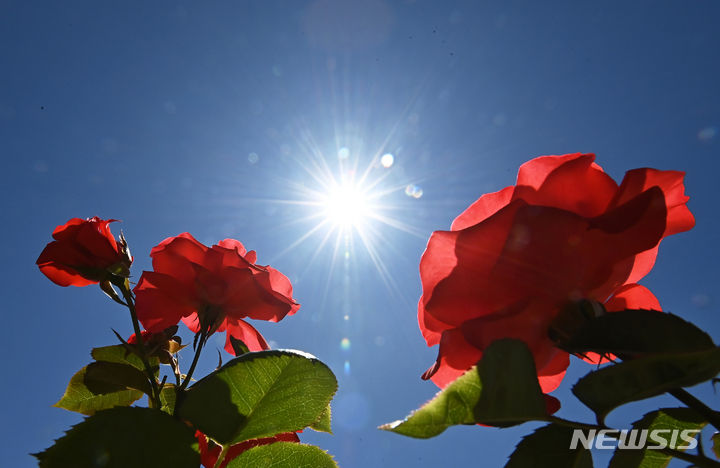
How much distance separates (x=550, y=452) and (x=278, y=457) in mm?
416

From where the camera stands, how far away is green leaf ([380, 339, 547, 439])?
38cm

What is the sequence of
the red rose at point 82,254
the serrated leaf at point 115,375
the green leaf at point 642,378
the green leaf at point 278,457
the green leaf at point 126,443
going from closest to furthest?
the green leaf at point 642,378, the green leaf at point 126,443, the green leaf at point 278,457, the serrated leaf at point 115,375, the red rose at point 82,254

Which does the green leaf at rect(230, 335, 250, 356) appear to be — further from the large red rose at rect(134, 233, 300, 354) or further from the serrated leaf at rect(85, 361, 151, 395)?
the serrated leaf at rect(85, 361, 151, 395)

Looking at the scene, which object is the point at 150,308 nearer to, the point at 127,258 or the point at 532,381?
the point at 127,258

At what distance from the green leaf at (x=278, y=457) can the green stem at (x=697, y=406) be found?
51cm

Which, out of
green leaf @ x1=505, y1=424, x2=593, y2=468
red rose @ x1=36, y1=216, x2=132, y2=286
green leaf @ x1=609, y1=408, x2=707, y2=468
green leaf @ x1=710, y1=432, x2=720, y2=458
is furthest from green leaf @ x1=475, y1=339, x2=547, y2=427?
red rose @ x1=36, y1=216, x2=132, y2=286

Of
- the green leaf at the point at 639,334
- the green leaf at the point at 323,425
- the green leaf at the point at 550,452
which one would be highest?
the green leaf at the point at 323,425

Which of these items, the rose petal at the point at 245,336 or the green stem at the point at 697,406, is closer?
the green stem at the point at 697,406

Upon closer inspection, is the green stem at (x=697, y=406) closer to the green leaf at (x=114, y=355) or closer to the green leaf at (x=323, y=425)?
the green leaf at (x=323, y=425)

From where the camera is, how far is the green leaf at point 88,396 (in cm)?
85

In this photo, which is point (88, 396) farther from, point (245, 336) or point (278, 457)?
point (278, 457)

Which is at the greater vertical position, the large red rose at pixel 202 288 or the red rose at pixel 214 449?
the large red rose at pixel 202 288

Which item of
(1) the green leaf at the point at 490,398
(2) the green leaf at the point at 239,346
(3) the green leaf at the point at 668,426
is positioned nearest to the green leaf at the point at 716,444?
(3) the green leaf at the point at 668,426

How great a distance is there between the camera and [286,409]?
643 mm
